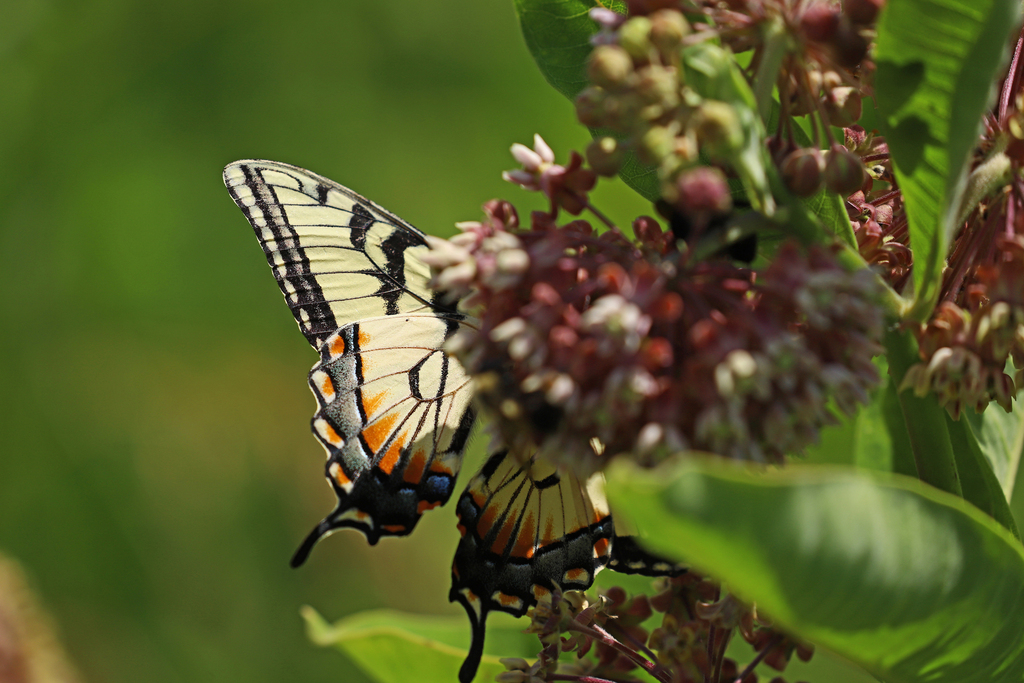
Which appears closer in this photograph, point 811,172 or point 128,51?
point 811,172

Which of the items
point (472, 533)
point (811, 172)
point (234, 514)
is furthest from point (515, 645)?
point (234, 514)

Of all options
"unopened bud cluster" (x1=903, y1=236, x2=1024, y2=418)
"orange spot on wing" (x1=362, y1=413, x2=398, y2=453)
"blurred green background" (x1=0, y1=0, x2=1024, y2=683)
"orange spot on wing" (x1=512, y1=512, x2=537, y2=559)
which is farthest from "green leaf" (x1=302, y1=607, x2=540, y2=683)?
"blurred green background" (x1=0, y1=0, x2=1024, y2=683)

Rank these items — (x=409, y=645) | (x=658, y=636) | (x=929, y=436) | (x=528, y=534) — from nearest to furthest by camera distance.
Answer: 1. (x=929, y=436)
2. (x=658, y=636)
3. (x=409, y=645)
4. (x=528, y=534)

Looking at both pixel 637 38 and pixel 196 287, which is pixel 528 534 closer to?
pixel 637 38

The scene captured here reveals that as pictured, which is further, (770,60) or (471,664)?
(471,664)

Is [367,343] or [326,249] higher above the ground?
[326,249]

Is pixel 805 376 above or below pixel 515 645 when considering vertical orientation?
above

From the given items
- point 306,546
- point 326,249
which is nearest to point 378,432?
point 306,546

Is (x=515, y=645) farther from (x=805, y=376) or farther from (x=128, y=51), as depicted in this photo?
(x=128, y=51)
